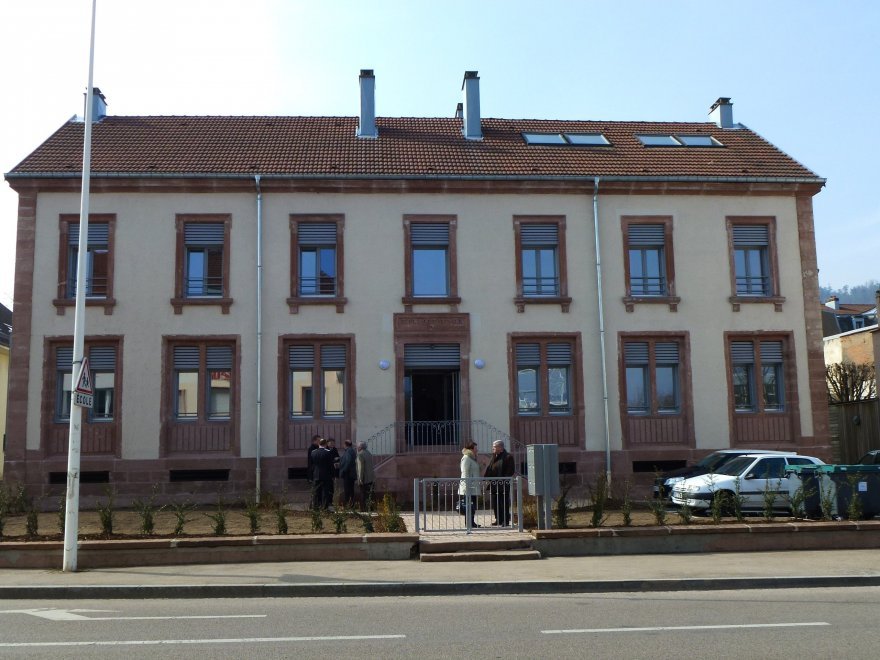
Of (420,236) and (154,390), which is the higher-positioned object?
(420,236)

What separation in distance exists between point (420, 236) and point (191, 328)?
6.53 m

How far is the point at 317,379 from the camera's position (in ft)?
72.9

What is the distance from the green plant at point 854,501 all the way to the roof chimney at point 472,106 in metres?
15.0

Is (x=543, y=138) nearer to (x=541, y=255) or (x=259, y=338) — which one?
(x=541, y=255)

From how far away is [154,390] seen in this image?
21.7 metres

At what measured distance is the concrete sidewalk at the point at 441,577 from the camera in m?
10.5

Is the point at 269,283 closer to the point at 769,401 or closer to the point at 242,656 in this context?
the point at 769,401

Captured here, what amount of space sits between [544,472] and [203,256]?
12894 millimetres

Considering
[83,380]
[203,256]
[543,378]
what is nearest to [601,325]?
[543,378]

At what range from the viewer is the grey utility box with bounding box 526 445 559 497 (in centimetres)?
1337

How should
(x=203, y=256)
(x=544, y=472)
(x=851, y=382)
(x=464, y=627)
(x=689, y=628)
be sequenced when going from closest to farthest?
(x=689, y=628), (x=464, y=627), (x=544, y=472), (x=203, y=256), (x=851, y=382)

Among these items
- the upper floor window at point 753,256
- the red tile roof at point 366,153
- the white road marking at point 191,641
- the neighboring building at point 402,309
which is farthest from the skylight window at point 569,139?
the white road marking at point 191,641

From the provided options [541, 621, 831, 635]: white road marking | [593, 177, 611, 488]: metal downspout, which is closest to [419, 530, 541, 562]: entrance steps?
[541, 621, 831, 635]: white road marking

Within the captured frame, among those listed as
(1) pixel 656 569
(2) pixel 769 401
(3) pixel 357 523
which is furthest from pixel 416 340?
(1) pixel 656 569
